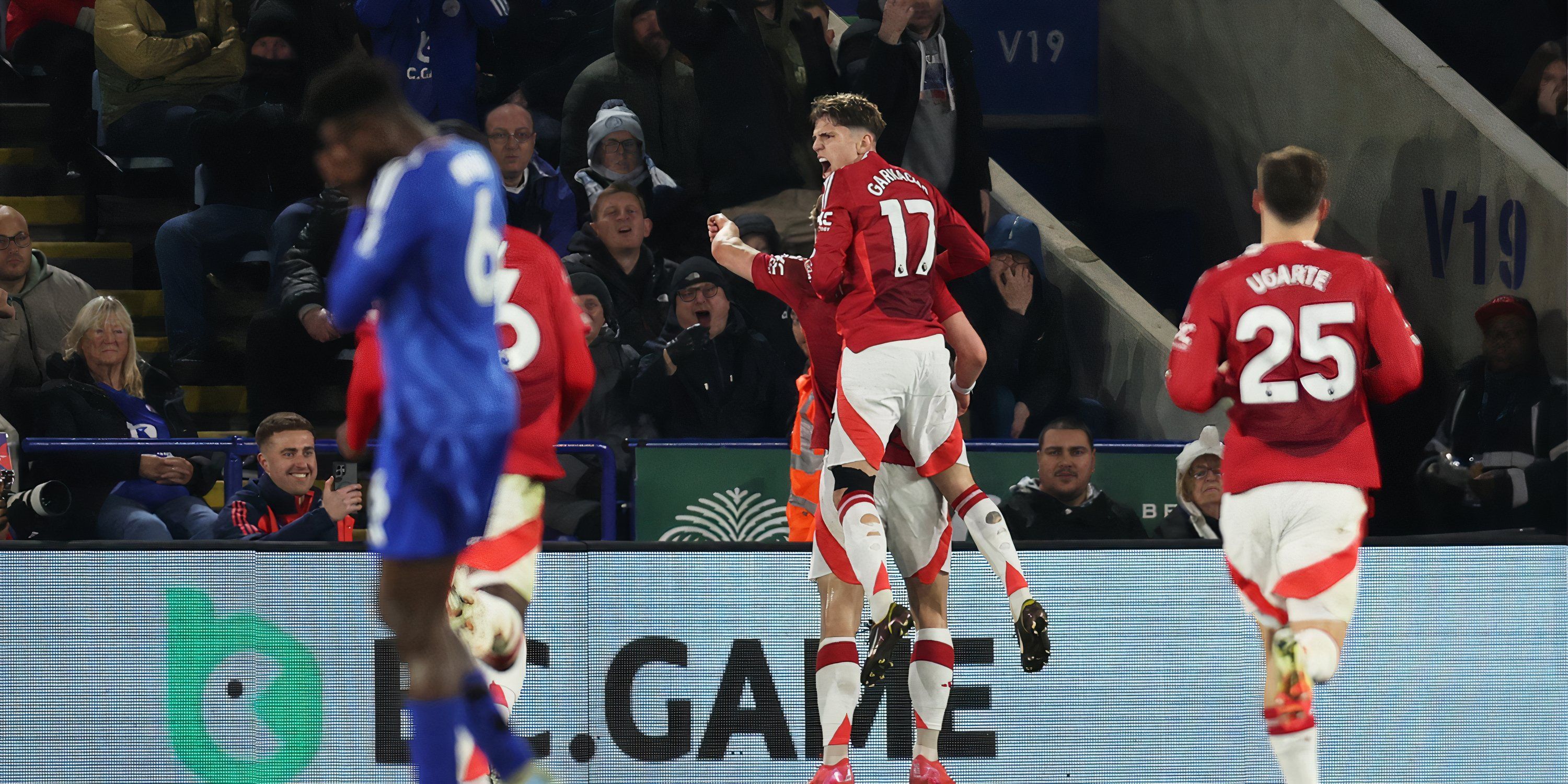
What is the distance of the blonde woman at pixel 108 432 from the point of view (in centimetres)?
757

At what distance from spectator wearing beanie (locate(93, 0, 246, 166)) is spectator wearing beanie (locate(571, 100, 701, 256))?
2.53 metres

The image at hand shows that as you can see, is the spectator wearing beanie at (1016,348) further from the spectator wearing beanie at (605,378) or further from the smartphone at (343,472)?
the smartphone at (343,472)

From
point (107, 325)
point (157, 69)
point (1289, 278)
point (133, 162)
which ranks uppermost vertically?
point (157, 69)

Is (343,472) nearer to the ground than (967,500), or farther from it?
farther from it

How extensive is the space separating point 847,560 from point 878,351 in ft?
2.66

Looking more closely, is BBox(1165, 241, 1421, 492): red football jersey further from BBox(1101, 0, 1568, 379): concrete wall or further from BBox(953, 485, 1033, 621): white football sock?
BBox(1101, 0, 1568, 379): concrete wall

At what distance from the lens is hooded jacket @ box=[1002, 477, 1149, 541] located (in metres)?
7.61

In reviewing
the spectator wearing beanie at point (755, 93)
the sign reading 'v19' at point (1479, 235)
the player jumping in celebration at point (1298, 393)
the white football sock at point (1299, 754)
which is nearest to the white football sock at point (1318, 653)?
the player jumping in celebration at point (1298, 393)

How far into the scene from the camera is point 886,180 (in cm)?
617

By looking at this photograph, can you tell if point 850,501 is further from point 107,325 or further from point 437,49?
point 437,49

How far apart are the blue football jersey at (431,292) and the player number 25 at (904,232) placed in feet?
8.40

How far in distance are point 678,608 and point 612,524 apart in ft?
5.04

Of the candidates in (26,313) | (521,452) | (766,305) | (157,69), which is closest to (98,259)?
(157,69)

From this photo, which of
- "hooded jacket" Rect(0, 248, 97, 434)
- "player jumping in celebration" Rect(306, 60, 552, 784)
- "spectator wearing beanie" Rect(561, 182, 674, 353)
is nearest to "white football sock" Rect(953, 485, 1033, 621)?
"player jumping in celebration" Rect(306, 60, 552, 784)
